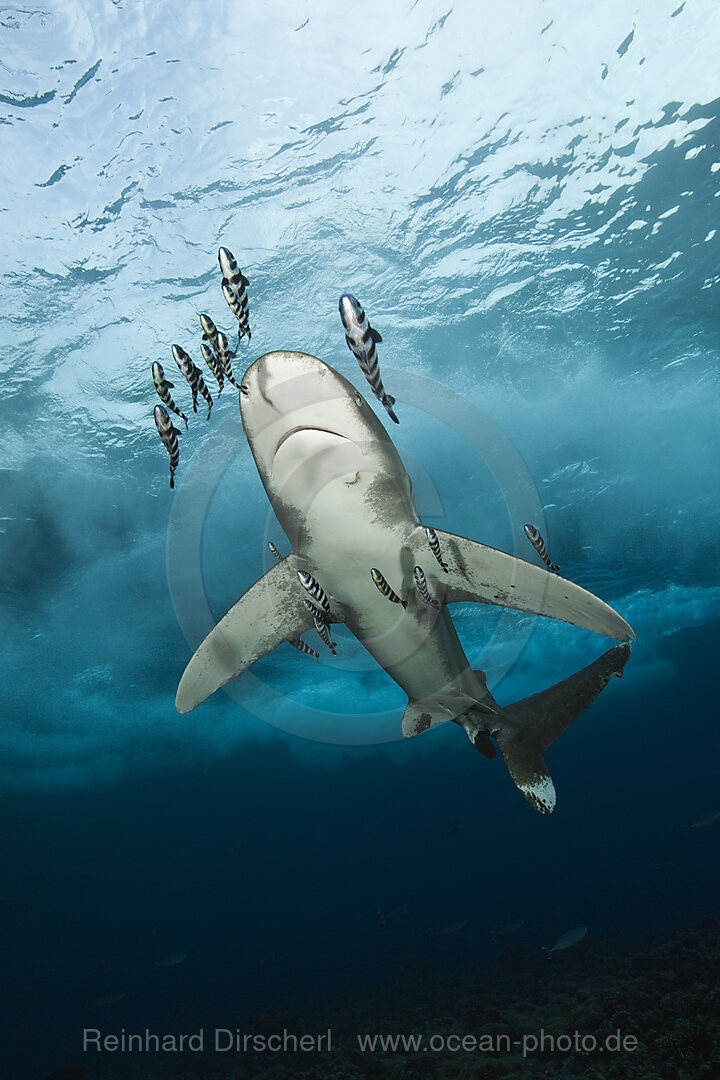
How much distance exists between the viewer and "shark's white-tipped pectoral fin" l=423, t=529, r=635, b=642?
145 inches

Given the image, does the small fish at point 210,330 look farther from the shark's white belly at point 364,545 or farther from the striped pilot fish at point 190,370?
the shark's white belly at point 364,545

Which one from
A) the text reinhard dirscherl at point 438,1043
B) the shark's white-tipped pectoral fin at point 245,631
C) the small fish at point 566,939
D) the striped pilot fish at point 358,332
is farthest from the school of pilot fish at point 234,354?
the small fish at point 566,939

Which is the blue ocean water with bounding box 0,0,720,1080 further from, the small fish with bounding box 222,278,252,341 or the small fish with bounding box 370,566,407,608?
the small fish with bounding box 370,566,407,608

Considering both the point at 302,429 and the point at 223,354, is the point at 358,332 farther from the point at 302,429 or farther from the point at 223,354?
the point at 223,354

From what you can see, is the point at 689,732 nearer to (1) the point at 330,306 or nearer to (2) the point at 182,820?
(2) the point at 182,820

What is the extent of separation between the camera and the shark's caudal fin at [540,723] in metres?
5.72

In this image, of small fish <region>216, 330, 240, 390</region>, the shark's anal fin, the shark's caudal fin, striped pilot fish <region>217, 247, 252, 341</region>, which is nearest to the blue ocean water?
striped pilot fish <region>217, 247, 252, 341</region>

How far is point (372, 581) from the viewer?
4258 millimetres

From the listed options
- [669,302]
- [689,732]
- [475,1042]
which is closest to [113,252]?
[669,302]

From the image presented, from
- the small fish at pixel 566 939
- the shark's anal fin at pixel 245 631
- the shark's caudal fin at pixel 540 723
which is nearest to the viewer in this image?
the shark's anal fin at pixel 245 631

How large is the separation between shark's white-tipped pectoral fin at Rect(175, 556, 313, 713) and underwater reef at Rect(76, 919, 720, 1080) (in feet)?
33.2

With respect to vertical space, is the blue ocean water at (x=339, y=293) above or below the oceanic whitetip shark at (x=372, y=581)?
above

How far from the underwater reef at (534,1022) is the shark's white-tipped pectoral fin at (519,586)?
9435 mm

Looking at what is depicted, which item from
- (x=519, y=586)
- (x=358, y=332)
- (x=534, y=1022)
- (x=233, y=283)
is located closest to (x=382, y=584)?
(x=519, y=586)
